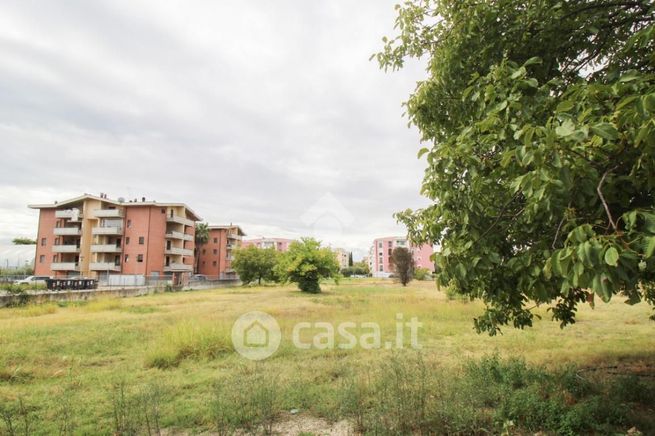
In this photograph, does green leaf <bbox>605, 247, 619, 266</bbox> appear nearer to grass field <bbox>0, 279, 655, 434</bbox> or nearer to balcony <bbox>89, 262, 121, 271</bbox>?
grass field <bbox>0, 279, 655, 434</bbox>

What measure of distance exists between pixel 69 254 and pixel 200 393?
51.8 meters

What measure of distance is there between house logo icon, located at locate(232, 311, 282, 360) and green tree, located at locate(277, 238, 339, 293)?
59.0 ft

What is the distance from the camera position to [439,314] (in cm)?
1523

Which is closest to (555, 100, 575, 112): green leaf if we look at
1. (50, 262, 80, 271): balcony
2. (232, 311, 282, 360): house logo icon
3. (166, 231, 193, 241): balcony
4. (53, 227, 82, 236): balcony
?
(232, 311, 282, 360): house logo icon

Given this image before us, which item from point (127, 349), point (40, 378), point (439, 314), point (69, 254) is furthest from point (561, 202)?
point (69, 254)

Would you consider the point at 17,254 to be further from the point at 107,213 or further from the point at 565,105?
the point at 565,105

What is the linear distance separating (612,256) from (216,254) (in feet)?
208

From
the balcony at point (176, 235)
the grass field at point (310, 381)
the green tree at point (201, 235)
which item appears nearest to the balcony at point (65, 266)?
the balcony at point (176, 235)

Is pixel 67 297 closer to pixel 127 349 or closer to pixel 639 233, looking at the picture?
pixel 127 349

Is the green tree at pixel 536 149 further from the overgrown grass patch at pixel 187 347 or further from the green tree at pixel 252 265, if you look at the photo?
the green tree at pixel 252 265

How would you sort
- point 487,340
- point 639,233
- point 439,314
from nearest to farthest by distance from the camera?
point 639,233, point 487,340, point 439,314

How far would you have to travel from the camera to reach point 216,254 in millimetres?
61625

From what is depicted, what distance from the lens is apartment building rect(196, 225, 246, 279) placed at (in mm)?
60969

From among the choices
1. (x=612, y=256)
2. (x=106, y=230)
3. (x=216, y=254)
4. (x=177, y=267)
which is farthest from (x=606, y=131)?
(x=216, y=254)
